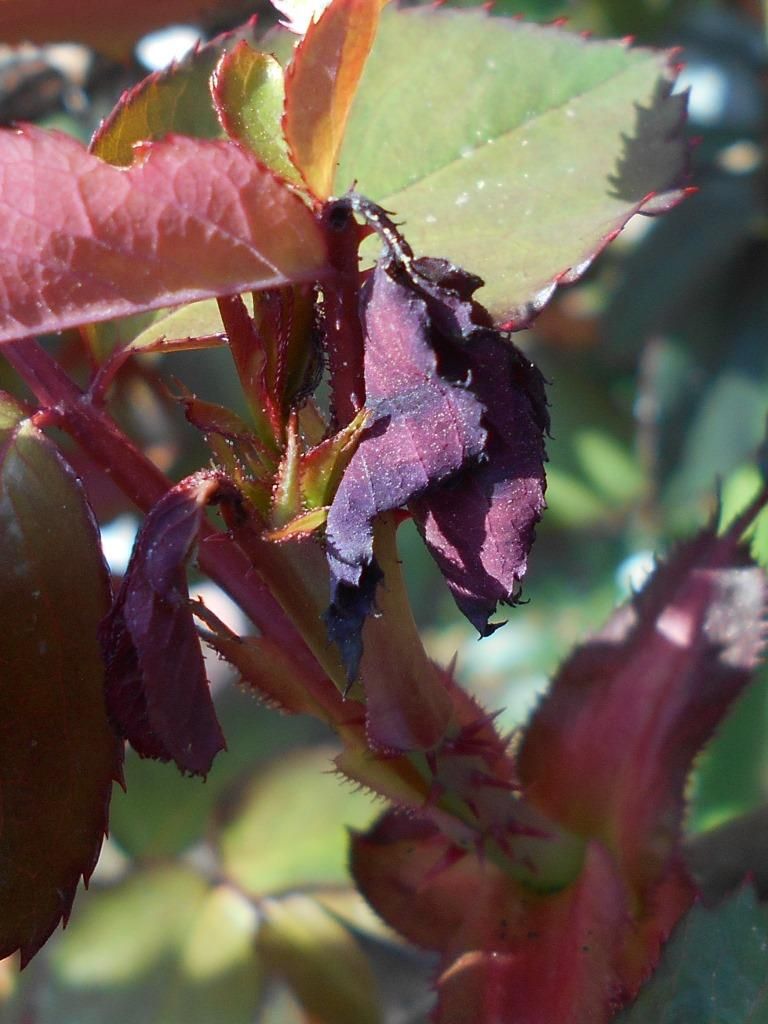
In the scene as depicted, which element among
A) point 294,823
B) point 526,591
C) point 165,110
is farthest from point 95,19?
point 526,591

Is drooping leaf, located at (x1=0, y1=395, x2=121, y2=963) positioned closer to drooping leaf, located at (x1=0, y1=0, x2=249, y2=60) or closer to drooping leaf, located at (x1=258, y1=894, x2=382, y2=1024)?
drooping leaf, located at (x1=0, y1=0, x2=249, y2=60)

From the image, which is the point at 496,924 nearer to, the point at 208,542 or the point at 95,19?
the point at 208,542

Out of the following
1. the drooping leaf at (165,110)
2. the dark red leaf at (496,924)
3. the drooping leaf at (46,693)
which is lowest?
the dark red leaf at (496,924)

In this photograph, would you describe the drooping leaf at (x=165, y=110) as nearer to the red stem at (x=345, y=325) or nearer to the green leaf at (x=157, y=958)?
the red stem at (x=345, y=325)

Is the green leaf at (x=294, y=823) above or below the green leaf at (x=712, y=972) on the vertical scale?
below

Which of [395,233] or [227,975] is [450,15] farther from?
[227,975]

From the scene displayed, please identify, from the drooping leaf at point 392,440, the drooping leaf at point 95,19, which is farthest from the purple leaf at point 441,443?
the drooping leaf at point 95,19

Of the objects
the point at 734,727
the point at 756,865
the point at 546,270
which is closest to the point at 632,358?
the point at 734,727
